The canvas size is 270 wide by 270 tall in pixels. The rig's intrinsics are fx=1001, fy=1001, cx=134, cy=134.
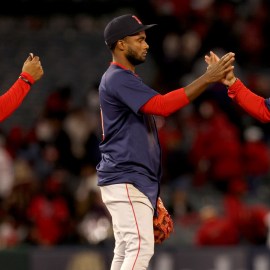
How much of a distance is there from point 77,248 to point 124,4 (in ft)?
27.2

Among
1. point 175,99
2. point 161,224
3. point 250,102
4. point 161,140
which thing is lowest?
point 161,140

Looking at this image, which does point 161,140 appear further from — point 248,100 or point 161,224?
point 161,224

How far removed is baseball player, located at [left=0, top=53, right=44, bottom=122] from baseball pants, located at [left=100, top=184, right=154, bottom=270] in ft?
2.76

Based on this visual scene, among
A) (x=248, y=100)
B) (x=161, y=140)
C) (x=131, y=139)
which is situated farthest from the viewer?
(x=161, y=140)

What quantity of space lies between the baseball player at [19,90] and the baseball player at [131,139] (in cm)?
53

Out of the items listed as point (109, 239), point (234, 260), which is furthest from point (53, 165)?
point (234, 260)

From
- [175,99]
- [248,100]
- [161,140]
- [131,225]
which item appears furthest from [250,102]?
[161,140]

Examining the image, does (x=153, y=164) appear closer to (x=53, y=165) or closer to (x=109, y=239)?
(x=109, y=239)

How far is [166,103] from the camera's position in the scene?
21.7 ft

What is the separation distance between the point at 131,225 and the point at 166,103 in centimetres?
85

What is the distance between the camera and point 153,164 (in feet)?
22.4

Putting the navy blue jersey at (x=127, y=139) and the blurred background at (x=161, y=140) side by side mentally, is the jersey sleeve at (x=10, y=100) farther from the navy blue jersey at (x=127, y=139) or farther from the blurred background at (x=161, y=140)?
the blurred background at (x=161, y=140)

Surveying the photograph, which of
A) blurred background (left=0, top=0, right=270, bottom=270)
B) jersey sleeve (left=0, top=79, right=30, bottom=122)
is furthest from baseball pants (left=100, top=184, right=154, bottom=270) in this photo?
blurred background (left=0, top=0, right=270, bottom=270)

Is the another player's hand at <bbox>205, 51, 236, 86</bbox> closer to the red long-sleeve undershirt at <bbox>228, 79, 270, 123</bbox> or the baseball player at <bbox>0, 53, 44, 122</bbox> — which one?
the red long-sleeve undershirt at <bbox>228, 79, 270, 123</bbox>
